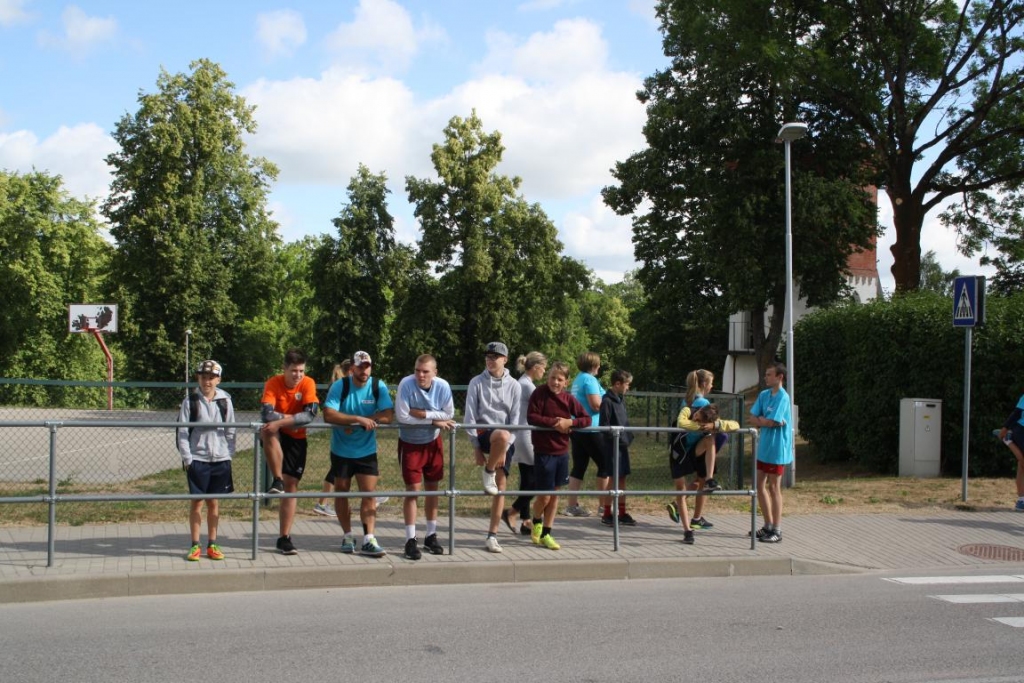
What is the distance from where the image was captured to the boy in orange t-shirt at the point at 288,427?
26.6 feet

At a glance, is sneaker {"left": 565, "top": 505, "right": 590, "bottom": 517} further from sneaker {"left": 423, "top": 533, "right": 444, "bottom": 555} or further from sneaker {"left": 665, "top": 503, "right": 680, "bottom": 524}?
sneaker {"left": 423, "top": 533, "right": 444, "bottom": 555}

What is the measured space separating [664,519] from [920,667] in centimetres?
541

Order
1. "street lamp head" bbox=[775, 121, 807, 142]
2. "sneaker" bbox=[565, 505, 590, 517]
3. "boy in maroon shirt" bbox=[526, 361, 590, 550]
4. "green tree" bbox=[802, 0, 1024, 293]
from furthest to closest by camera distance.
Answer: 1. "green tree" bbox=[802, 0, 1024, 293]
2. "street lamp head" bbox=[775, 121, 807, 142]
3. "sneaker" bbox=[565, 505, 590, 517]
4. "boy in maroon shirt" bbox=[526, 361, 590, 550]

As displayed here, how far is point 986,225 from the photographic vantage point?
30.9 meters

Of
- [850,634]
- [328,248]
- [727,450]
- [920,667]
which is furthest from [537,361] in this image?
[328,248]

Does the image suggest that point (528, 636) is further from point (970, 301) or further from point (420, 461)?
point (970, 301)

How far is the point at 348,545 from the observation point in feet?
27.7

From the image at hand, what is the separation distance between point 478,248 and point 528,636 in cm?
3765

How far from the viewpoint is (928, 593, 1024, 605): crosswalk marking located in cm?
764

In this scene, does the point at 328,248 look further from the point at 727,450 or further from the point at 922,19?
the point at 727,450

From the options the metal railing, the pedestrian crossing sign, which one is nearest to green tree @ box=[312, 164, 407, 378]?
the pedestrian crossing sign

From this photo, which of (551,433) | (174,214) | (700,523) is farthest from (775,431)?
(174,214)

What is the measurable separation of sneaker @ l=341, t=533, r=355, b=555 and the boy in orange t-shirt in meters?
0.43

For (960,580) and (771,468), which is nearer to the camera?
(960,580)
